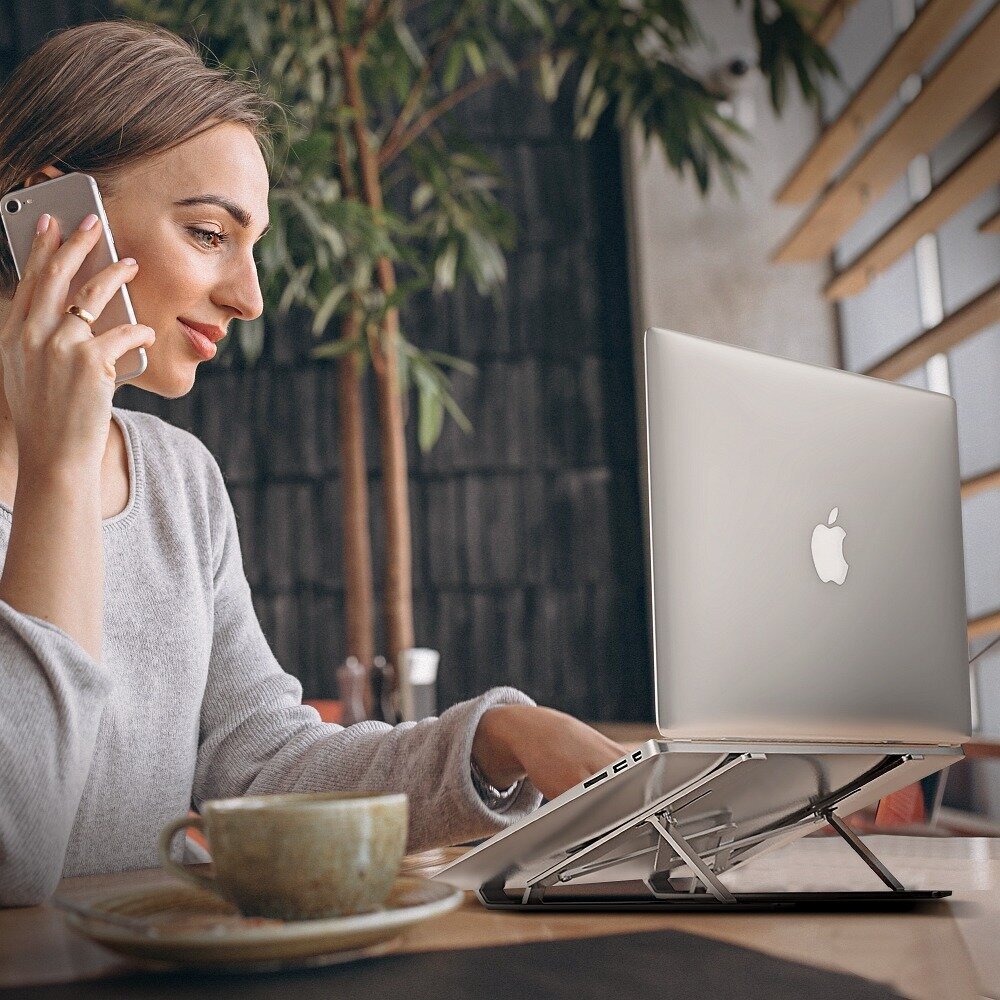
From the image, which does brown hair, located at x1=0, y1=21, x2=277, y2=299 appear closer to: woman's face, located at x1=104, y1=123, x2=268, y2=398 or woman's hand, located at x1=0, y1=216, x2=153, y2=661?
Result: woman's face, located at x1=104, y1=123, x2=268, y2=398

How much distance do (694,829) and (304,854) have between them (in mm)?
368

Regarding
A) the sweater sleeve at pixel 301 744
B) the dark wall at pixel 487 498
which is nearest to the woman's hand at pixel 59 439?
the sweater sleeve at pixel 301 744

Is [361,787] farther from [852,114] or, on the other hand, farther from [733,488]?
[852,114]

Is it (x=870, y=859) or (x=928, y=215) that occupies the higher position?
(x=928, y=215)

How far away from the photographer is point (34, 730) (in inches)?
29.5

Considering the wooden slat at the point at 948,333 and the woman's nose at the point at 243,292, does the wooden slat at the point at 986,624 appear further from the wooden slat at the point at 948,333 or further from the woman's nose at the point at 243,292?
the woman's nose at the point at 243,292

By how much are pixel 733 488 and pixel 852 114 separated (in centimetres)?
282

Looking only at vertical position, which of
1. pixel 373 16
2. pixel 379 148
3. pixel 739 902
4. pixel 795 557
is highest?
→ pixel 373 16

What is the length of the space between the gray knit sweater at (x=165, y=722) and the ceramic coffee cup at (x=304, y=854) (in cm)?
29

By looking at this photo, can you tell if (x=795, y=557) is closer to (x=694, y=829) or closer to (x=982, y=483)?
(x=694, y=829)

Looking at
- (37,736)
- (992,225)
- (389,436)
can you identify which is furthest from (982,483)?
(37,736)

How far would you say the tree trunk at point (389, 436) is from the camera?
2.84 m

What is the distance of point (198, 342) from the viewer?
118 centimetres

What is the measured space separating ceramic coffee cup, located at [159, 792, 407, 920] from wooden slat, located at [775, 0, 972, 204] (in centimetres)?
264
